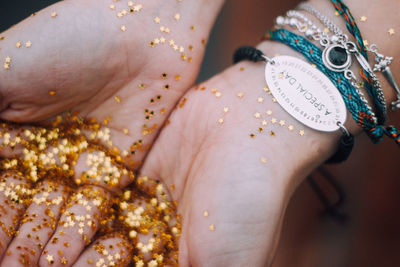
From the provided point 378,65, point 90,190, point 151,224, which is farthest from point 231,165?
point 378,65

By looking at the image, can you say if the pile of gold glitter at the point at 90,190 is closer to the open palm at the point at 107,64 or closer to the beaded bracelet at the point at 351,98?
the open palm at the point at 107,64

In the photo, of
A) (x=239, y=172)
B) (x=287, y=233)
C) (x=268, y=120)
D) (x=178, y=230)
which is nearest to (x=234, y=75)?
(x=268, y=120)

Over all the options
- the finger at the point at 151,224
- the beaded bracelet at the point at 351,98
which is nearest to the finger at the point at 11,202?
the finger at the point at 151,224

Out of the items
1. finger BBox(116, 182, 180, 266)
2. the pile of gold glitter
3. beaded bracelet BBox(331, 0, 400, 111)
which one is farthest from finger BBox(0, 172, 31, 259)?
beaded bracelet BBox(331, 0, 400, 111)

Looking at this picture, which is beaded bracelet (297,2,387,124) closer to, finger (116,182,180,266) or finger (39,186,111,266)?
finger (116,182,180,266)

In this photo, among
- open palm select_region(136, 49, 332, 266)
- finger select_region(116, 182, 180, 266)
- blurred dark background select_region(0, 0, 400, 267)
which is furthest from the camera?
blurred dark background select_region(0, 0, 400, 267)

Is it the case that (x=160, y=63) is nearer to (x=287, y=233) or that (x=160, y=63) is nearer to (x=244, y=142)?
(x=244, y=142)
